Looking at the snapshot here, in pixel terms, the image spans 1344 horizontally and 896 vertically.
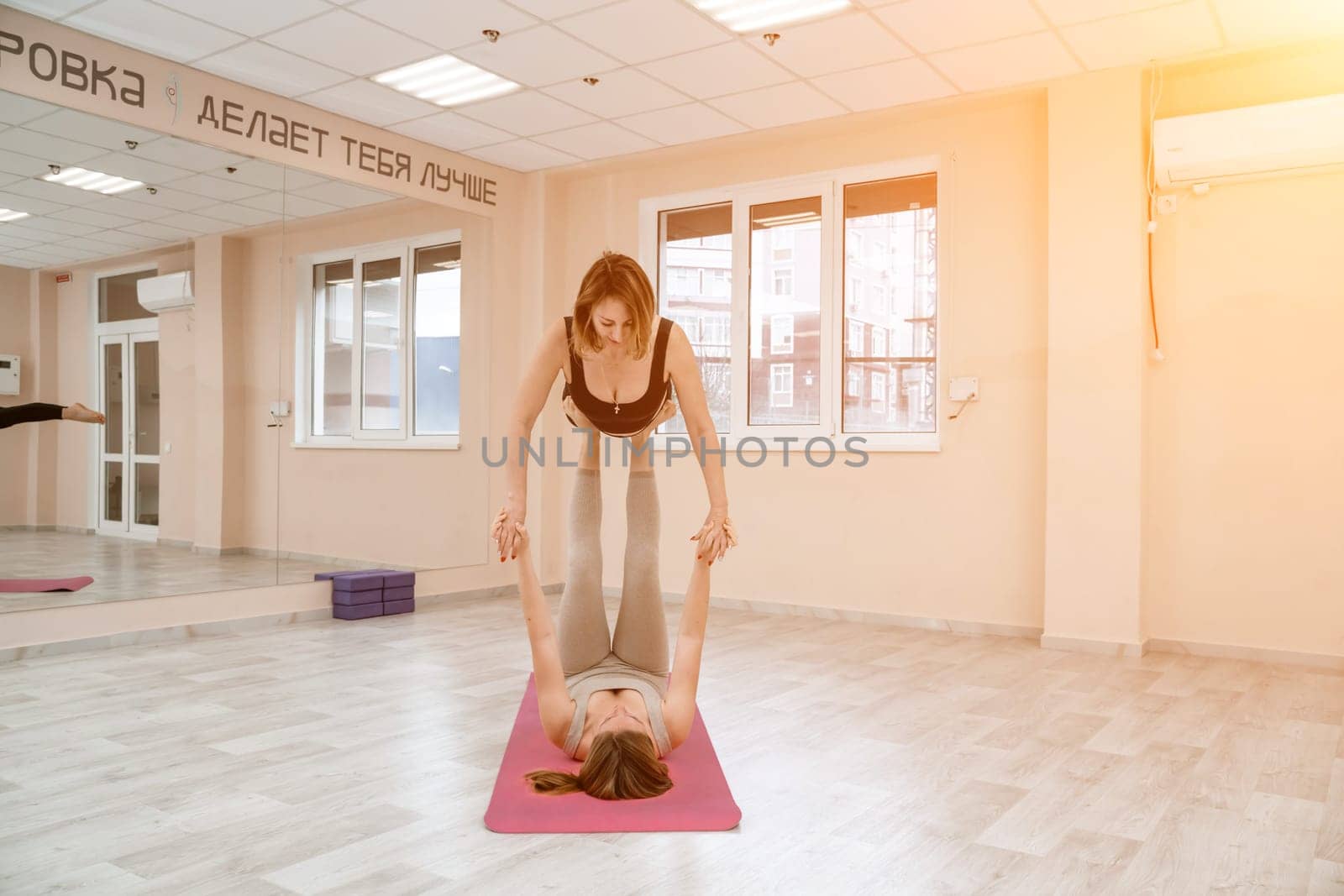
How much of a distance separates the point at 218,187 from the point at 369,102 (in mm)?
980

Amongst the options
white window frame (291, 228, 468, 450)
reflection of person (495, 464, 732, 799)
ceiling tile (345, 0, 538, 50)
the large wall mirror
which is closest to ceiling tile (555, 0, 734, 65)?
ceiling tile (345, 0, 538, 50)

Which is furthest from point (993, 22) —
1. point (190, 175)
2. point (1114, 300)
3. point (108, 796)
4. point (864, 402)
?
point (108, 796)

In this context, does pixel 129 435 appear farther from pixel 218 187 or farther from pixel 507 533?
pixel 507 533

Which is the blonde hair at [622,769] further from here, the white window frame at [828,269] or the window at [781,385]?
the window at [781,385]

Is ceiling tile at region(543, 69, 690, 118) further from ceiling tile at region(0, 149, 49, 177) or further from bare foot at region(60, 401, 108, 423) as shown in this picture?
bare foot at region(60, 401, 108, 423)

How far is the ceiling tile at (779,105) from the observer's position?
533 cm

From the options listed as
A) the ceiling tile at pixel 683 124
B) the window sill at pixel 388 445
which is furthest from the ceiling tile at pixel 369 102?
the window sill at pixel 388 445

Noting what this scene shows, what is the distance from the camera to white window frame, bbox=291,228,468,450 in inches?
227

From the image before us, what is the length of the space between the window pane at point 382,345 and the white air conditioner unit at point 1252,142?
15.0 feet

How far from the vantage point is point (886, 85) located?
5.18 meters

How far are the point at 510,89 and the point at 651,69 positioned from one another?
0.85 metres

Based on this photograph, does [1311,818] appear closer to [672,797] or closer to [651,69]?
[672,797]

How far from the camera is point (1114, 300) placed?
4.99 metres

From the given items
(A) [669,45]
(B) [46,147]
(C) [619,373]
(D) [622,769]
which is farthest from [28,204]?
(D) [622,769]
